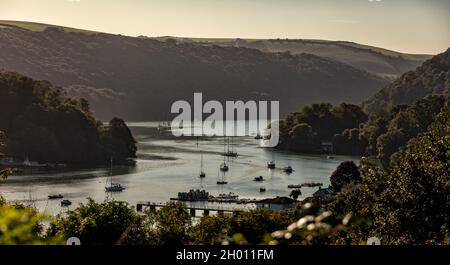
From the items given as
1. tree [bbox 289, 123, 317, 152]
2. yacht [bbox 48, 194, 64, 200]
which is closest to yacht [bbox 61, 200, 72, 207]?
yacht [bbox 48, 194, 64, 200]

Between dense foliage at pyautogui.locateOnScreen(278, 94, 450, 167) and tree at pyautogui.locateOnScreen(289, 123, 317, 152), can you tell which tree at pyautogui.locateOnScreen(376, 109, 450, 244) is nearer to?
dense foliage at pyautogui.locateOnScreen(278, 94, 450, 167)

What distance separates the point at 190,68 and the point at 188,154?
8057cm

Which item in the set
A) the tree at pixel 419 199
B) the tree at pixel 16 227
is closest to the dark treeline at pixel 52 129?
the tree at pixel 419 199

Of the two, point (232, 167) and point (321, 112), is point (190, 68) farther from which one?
point (232, 167)

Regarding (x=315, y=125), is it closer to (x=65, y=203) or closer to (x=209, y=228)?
(x=65, y=203)

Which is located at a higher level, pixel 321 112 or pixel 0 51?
pixel 0 51

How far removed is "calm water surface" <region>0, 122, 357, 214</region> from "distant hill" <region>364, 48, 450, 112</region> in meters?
37.0

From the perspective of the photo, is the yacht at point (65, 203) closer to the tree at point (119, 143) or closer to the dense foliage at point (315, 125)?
the tree at point (119, 143)

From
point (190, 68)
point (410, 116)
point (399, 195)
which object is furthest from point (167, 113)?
point (399, 195)

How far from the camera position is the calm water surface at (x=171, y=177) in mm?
33156

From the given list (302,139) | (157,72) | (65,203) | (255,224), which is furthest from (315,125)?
(157,72)
